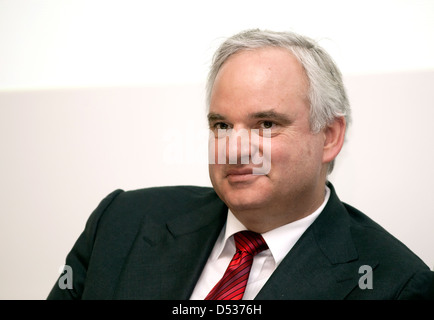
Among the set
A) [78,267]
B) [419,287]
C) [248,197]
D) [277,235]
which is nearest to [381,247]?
[419,287]

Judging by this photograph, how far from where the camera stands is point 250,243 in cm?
183

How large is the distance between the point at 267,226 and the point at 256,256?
104 mm

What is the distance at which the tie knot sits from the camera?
182 cm

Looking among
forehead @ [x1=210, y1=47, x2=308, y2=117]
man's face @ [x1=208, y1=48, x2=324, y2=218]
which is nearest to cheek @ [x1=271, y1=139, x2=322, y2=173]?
man's face @ [x1=208, y1=48, x2=324, y2=218]

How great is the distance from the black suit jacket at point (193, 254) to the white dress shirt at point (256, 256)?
0.11 ft

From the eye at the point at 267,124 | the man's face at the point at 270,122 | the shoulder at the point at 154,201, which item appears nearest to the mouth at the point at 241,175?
the man's face at the point at 270,122

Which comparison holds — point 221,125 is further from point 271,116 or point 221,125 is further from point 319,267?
point 319,267

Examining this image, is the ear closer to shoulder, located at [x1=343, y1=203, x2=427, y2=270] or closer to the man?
→ the man

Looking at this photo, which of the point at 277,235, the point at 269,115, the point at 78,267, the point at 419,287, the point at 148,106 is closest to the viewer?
the point at 419,287

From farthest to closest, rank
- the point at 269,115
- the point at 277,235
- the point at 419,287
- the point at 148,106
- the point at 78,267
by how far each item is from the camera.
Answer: the point at 148,106 < the point at 78,267 < the point at 277,235 < the point at 269,115 < the point at 419,287

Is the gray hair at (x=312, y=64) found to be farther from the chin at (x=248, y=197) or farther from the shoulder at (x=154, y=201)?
the shoulder at (x=154, y=201)

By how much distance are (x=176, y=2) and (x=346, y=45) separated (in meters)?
0.70

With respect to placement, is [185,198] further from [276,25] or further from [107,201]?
[276,25]

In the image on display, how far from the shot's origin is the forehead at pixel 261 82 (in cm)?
172
